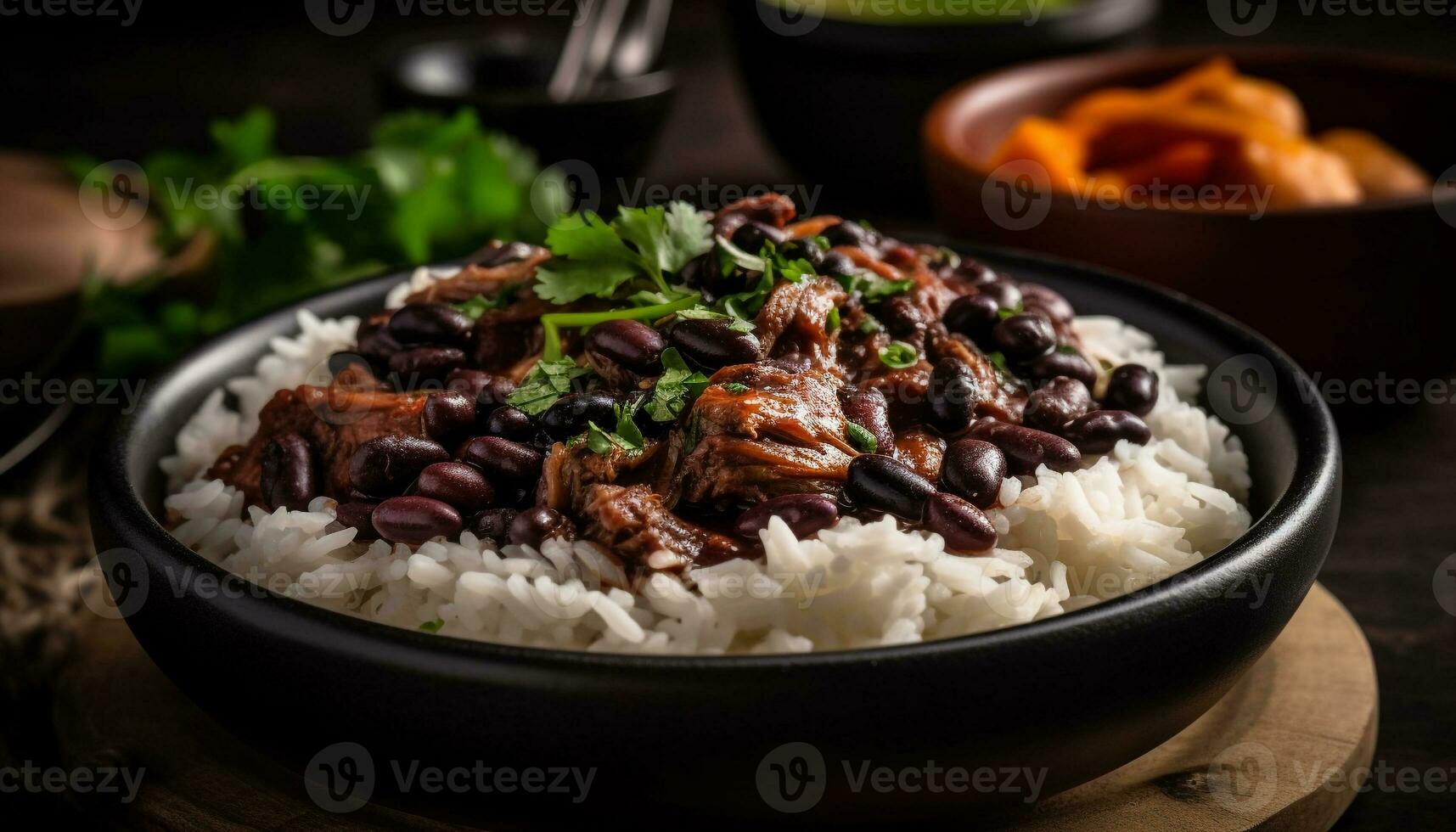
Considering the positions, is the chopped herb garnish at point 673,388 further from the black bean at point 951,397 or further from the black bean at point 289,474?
the black bean at point 289,474

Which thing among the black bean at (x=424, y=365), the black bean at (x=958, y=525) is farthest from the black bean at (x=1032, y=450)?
the black bean at (x=424, y=365)

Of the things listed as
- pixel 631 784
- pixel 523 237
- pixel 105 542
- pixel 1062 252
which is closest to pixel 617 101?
pixel 523 237

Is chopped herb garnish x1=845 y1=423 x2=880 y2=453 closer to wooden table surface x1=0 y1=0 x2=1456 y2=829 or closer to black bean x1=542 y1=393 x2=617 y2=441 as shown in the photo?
black bean x1=542 y1=393 x2=617 y2=441

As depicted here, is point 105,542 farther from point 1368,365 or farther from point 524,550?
point 1368,365

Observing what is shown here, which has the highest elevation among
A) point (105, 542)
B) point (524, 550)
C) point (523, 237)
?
point (524, 550)

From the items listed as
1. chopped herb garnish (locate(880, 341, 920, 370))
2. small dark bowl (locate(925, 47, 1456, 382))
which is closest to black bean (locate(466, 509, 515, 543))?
chopped herb garnish (locate(880, 341, 920, 370))

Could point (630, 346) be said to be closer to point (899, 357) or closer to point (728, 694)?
point (899, 357)
